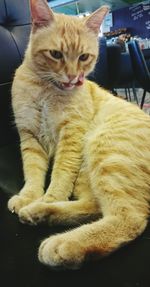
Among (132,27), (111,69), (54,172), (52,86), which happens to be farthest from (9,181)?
(132,27)

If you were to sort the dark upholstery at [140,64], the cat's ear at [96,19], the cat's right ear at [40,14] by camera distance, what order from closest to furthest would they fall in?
the cat's right ear at [40,14], the cat's ear at [96,19], the dark upholstery at [140,64]

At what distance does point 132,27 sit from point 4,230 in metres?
5.94

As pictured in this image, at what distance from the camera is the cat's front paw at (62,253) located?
1.69 ft

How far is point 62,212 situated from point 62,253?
160 mm

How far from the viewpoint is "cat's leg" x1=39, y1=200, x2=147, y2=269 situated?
0.52 metres

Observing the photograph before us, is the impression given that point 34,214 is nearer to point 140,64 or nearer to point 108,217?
point 108,217

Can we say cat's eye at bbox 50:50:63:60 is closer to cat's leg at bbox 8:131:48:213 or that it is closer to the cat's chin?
the cat's chin

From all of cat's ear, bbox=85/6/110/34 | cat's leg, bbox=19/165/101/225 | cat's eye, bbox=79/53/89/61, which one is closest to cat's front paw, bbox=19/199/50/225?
cat's leg, bbox=19/165/101/225

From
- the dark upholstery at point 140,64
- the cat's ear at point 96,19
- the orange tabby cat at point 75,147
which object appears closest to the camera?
the orange tabby cat at point 75,147

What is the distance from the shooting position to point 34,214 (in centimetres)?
67

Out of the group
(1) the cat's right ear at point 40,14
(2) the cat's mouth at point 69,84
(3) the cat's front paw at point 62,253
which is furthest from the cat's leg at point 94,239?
(1) the cat's right ear at point 40,14

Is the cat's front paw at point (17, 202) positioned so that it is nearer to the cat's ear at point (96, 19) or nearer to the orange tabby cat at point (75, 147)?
the orange tabby cat at point (75, 147)

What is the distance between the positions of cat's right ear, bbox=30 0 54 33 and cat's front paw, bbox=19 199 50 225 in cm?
60

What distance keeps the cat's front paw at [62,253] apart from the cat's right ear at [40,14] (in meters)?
0.70
